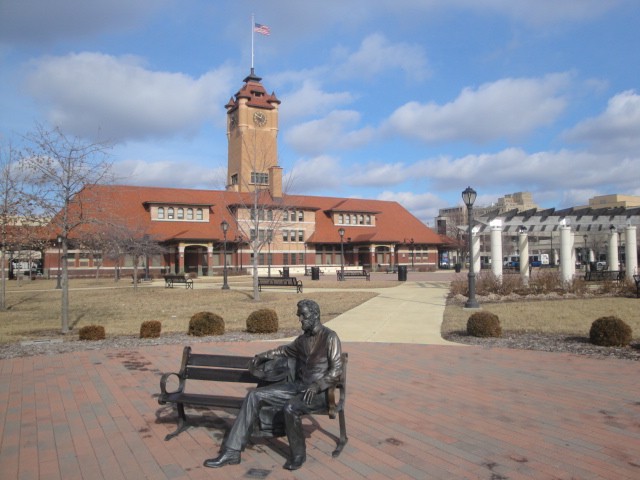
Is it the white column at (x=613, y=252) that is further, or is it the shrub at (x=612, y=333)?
the white column at (x=613, y=252)

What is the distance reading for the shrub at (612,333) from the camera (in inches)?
399

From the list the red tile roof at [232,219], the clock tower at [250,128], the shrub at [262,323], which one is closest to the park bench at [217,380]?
the shrub at [262,323]

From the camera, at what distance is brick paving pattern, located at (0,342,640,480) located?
452 cm

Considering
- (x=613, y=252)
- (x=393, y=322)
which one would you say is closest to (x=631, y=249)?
(x=613, y=252)

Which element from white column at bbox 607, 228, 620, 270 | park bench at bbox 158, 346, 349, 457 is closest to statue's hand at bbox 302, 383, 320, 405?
park bench at bbox 158, 346, 349, 457

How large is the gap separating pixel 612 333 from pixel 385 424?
676cm

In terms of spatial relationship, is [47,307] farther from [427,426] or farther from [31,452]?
[427,426]

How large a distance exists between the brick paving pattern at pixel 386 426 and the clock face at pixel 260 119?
63.6 metres

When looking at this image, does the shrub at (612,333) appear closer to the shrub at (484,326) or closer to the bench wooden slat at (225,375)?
the shrub at (484,326)

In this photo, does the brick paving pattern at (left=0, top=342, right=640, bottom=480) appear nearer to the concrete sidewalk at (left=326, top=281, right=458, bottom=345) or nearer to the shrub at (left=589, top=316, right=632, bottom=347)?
the shrub at (left=589, top=316, right=632, bottom=347)

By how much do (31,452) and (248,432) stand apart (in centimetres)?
219

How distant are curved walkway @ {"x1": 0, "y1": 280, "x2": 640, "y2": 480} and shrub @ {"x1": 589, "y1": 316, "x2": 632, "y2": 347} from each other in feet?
4.25

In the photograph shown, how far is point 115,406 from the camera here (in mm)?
6473

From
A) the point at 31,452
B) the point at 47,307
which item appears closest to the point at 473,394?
the point at 31,452
